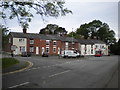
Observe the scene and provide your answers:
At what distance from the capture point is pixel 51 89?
952 centimetres

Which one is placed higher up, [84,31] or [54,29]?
[54,29]

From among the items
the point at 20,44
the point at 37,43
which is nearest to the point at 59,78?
the point at 20,44

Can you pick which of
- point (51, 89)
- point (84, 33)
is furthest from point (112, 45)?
point (51, 89)

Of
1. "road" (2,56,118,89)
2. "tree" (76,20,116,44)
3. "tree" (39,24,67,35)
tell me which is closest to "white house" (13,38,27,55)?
"tree" (39,24,67,35)

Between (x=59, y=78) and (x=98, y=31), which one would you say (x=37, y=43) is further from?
(x=59, y=78)

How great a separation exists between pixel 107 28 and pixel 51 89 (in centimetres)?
11643

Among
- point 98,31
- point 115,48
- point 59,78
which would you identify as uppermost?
point 98,31

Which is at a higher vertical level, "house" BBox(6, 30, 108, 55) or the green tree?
the green tree

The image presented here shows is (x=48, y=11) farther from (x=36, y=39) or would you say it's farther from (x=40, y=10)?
(x=36, y=39)

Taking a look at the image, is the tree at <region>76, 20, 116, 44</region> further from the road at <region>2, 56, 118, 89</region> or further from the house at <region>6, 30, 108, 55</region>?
the road at <region>2, 56, 118, 89</region>

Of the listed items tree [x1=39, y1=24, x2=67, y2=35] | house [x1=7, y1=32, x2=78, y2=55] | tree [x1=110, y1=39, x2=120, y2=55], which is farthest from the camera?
tree [x1=39, y1=24, x2=67, y2=35]

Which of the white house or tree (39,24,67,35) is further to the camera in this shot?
tree (39,24,67,35)

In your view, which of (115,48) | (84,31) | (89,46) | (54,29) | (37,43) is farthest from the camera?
(84,31)

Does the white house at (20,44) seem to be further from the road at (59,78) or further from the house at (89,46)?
the road at (59,78)
